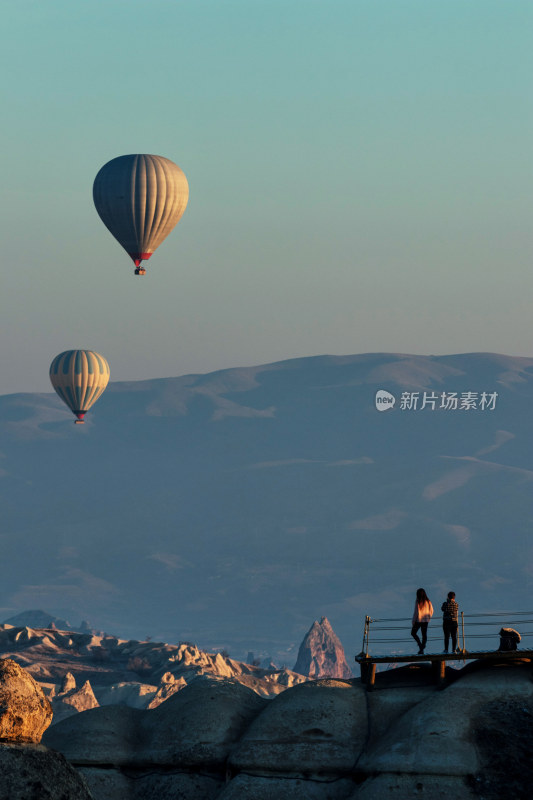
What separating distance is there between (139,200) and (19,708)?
148 metres

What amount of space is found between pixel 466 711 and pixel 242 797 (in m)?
7.79

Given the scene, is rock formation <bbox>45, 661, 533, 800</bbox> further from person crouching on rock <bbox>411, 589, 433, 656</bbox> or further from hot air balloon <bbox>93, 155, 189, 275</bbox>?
hot air balloon <bbox>93, 155, 189, 275</bbox>

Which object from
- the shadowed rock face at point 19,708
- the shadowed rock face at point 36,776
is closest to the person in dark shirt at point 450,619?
the shadowed rock face at point 19,708

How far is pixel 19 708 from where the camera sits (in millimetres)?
29984

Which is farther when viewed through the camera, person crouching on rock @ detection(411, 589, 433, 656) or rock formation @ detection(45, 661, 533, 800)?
person crouching on rock @ detection(411, 589, 433, 656)

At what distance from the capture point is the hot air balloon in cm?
17012

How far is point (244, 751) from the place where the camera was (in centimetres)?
4066

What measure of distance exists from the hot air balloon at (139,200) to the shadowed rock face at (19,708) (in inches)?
5560

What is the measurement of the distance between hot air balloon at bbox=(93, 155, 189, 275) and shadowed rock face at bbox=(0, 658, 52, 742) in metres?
141

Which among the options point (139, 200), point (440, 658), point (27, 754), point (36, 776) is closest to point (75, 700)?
point (139, 200)

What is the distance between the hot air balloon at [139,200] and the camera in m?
170

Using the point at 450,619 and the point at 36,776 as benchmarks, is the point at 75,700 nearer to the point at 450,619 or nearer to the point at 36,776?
the point at 450,619

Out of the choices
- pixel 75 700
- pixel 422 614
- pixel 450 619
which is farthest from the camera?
pixel 75 700

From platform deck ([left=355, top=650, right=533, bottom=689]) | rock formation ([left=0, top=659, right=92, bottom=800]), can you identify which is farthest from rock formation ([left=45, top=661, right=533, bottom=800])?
rock formation ([left=0, top=659, right=92, bottom=800])
